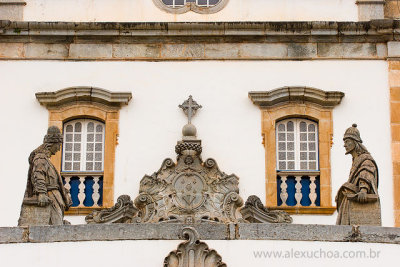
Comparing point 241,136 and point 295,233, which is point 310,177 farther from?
point 295,233

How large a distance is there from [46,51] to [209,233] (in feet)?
26.9

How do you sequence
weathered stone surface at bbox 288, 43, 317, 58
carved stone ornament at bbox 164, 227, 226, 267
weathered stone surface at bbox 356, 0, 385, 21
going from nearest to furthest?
1. carved stone ornament at bbox 164, 227, 226, 267
2. weathered stone surface at bbox 288, 43, 317, 58
3. weathered stone surface at bbox 356, 0, 385, 21

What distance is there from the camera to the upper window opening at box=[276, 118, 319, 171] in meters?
29.7

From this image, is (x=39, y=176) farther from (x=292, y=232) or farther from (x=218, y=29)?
(x=218, y=29)

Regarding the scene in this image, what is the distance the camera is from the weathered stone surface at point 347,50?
99.5 ft

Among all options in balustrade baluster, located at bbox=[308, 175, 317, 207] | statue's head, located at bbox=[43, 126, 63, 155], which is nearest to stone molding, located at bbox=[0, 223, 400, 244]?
statue's head, located at bbox=[43, 126, 63, 155]

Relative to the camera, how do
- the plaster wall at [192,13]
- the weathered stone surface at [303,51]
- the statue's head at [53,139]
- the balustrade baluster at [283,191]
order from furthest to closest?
1. the plaster wall at [192,13]
2. the weathered stone surface at [303,51]
3. the balustrade baluster at [283,191]
4. the statue's head at [53,139]

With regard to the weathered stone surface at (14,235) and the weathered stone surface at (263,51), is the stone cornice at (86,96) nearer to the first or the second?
the weathered stone surface at (263,51)

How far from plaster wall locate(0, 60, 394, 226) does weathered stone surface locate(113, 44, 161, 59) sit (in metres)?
0.16

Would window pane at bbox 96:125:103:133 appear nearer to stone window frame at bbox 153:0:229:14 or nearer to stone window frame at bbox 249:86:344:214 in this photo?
stone window frame at bbox 153:0:229:14

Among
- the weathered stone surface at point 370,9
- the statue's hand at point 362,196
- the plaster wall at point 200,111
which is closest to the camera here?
the statue's hand at point 362,196

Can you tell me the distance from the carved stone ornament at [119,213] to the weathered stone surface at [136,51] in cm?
315

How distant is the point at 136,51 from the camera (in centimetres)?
3045

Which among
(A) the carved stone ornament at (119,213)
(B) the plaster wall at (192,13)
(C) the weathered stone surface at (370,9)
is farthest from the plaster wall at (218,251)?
(B) the plaster wall at (192,13)
